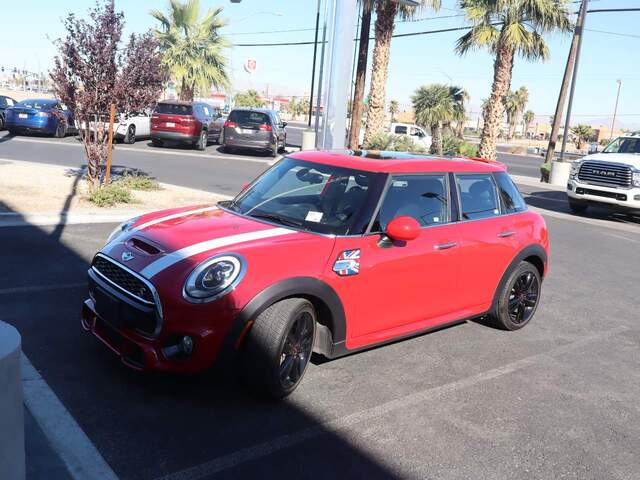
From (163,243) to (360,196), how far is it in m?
1.50

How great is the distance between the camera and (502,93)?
23.6 m

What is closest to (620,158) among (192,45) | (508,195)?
(508,195)

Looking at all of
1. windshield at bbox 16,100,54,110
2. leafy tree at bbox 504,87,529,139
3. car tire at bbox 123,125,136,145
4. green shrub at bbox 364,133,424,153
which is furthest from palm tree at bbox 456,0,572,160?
leafy tree at bbox 504,87,529,139

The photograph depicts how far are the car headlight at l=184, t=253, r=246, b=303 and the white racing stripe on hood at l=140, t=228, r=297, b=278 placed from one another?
0.15 meters

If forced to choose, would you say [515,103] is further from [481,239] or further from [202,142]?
[481,239]

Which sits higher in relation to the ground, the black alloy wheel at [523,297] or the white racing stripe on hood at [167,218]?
the white racing stripe on hood at [167,218]

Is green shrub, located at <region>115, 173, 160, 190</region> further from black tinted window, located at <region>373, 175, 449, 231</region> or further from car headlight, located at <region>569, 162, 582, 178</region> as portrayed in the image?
car headlight, located at <region>569, 162, 582, 178</region>

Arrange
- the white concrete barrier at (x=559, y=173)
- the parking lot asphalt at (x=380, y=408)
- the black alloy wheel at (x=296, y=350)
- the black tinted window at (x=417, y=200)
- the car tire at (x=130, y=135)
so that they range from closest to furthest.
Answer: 1. the parking lot asphalt at (x=380, y=408)
2. the black alloy wheel at (x=296, y=350)
3. the black tinted window at (x=417, y=200)
4. the white concrete barrier at (x=559, y=173)
5. the car tire at (x=130, y=135)

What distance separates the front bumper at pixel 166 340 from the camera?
370cm

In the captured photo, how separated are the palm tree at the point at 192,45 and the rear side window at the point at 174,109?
10.4 metres

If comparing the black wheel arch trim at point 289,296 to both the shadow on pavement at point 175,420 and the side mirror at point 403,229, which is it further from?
the side mirror at point 403,229

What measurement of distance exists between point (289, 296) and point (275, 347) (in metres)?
0.34

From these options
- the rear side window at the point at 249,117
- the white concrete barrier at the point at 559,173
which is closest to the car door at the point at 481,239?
the white concrete barrier at the point at 559,173

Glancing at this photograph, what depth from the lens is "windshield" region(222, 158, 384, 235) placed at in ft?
14.9
